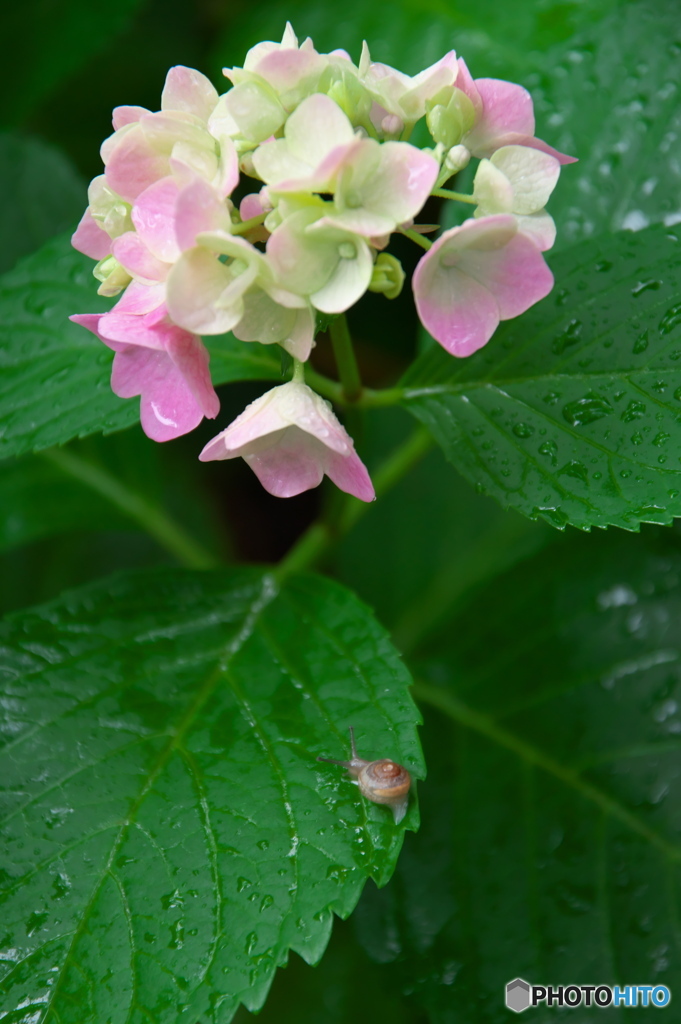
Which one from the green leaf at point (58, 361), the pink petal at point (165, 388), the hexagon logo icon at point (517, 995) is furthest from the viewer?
the hexagon logo icon at point (517, 995)

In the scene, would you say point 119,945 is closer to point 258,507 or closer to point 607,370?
point 607,370

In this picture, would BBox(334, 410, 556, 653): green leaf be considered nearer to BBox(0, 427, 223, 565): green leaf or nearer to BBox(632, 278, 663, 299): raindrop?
BBox(0, 427, 223, 565): green leaf

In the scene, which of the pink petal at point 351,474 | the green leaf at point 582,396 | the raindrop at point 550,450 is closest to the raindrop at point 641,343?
the green leaf at point 582,396

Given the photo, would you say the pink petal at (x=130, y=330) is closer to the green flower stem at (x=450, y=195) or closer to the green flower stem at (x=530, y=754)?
the green flower stem at (x=450, y=195)

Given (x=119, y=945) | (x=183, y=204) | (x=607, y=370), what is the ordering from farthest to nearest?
(x=607, y=370)
(x=119, y=945)
(x=183, y=204)

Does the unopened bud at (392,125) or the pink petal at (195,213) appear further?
the unopened bud at (392,125)


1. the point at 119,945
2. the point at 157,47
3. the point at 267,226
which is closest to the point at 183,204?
the point at 267,226

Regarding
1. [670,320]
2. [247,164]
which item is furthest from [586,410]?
[247,164]
